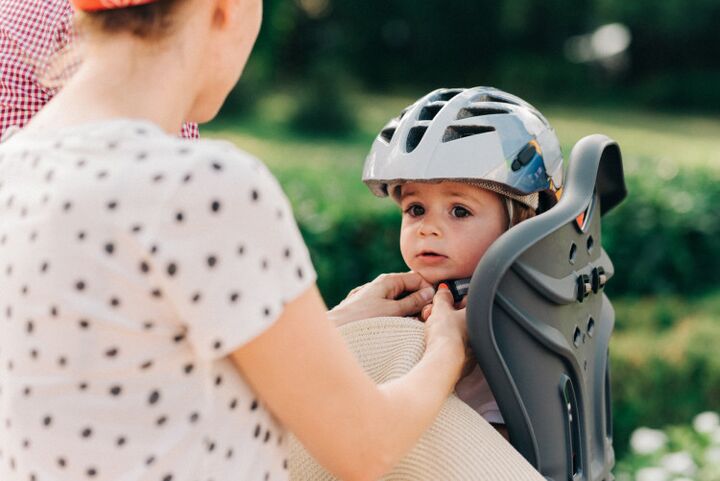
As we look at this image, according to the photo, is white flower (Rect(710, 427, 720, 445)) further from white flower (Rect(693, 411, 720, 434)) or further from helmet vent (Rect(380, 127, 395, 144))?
helmet vent (Rect(380, 127, 395, 144))

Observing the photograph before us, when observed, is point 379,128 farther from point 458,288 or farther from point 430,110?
point 458,288

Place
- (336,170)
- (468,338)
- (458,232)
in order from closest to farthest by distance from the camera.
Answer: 1. (468,338)
2. (458,232)
3. (336,170)

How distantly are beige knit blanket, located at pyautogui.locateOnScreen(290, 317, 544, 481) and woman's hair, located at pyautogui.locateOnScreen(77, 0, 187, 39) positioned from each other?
768 mm

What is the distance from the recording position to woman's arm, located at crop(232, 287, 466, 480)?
1.47 meters

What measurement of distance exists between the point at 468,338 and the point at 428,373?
8.6 inches

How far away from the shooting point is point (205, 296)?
140 cm

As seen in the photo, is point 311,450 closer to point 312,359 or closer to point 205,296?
point 312,359

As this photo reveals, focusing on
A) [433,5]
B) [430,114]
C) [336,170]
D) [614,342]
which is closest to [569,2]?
[433,5]

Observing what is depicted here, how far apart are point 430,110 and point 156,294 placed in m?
1.23

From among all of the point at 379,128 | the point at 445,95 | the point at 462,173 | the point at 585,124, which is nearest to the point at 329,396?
the point at 462,173

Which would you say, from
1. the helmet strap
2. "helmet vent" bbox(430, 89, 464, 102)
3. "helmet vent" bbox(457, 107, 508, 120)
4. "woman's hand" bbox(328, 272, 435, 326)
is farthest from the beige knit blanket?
"helmet vent" bbox(430, 89, 464, 102)

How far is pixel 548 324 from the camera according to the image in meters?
2.04

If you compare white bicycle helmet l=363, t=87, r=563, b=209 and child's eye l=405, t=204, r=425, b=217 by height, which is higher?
white bicycle helmet l=363, t=87, r=563, b=209

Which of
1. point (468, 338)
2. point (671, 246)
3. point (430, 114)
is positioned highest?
point (430, 114)
